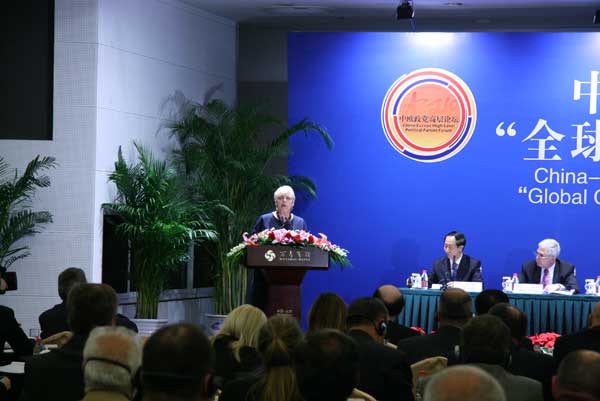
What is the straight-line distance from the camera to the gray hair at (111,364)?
109 inches

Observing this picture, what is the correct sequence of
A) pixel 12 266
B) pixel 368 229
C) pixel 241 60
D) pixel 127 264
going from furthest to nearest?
1. pixel 241 60
2. pixel 368 229
3. pixel 127 264
4. pixel 12 266

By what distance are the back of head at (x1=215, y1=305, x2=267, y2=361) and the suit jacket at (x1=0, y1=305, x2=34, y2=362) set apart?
185 cm

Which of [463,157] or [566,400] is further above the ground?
[463,157]

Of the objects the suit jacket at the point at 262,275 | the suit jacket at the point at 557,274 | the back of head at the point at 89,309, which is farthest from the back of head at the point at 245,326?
the suit jacket at the point at 557,274

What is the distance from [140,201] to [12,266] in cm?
140

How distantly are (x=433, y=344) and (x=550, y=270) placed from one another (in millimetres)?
5838

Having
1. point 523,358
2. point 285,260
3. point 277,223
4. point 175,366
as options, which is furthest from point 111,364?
point 277,223

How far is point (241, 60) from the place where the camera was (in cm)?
1335

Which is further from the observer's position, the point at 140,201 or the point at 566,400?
the point at 140,201

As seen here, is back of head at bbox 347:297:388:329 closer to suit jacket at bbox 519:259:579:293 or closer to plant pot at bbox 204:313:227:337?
suit jacket at bbox 519:259:579:293

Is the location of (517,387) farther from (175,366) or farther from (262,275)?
(262,275)

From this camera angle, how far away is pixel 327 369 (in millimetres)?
2623

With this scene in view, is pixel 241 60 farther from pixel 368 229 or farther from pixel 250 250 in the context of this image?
pixel 250 250

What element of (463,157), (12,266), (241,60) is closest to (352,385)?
(12,266)
